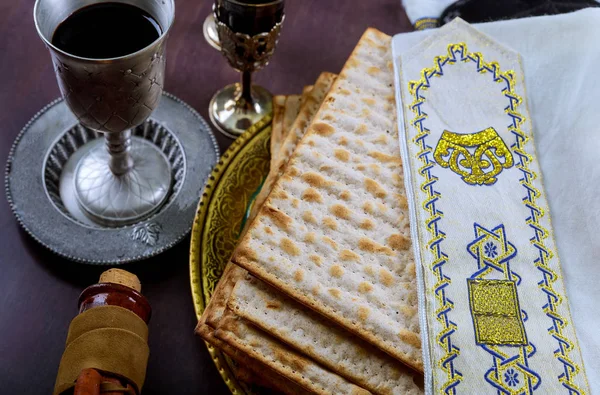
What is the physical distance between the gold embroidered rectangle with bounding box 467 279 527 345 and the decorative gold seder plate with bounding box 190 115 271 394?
9.6 inches

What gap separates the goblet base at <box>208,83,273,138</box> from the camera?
91cm

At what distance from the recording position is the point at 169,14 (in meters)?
0.69

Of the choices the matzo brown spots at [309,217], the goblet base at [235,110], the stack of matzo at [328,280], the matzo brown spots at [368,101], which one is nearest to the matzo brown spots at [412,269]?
the stack of matzo at [328,280]

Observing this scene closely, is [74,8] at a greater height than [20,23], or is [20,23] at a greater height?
[74,8]

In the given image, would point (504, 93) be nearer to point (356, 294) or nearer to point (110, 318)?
point (356, 294)

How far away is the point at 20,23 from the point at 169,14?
0.39 metres

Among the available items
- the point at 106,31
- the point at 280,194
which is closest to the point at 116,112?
the point at 106,31

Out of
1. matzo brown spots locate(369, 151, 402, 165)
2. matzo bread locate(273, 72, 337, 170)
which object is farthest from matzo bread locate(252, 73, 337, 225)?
matzo brown spots locate(369, 151, 402, 165)

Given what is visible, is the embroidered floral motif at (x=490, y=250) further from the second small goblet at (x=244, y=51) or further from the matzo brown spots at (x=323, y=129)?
the second small goblet at (x=244, y=51)

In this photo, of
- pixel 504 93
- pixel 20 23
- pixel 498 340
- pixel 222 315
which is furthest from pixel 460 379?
pixel 20 23

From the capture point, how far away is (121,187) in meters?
0.86

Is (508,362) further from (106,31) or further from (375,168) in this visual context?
(106,31)

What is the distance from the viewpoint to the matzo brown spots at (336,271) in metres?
0.65

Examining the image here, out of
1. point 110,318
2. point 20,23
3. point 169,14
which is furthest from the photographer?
point 20,23
